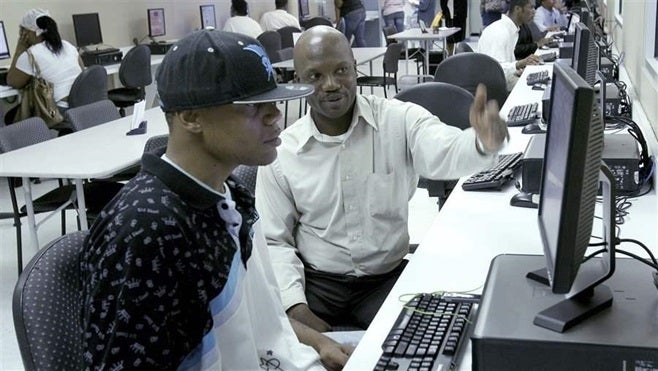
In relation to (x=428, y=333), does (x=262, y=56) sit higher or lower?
higher

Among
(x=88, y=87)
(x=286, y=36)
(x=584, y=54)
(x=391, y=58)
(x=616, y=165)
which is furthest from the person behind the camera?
(x=286, y=36)

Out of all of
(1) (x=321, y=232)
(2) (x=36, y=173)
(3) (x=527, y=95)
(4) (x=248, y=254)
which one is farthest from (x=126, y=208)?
(3) (x=527, y=95)

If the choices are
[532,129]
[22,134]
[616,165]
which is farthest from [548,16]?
[616,165]

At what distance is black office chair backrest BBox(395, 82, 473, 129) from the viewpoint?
3250mm

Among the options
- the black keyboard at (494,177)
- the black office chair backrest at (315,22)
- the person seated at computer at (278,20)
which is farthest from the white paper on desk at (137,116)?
the black office chair backrest at (315,22)

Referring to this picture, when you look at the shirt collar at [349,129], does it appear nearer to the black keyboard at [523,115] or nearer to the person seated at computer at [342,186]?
the person seated at computer at [342,186]

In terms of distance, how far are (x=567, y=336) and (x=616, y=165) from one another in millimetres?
1265

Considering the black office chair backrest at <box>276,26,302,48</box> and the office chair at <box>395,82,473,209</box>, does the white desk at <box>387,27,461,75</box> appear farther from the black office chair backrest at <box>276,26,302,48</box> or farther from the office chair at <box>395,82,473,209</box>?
the office chair at <box>395,82,473,209</box>

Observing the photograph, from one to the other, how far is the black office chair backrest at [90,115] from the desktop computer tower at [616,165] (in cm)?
283

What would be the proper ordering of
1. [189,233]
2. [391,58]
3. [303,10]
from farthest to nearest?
1. [303,10]
2. [391,58]
3. [189,233]

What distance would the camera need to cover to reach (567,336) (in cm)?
Result: 111

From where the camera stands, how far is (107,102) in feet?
15.0

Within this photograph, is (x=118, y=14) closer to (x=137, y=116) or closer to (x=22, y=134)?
(x=137, y=116)

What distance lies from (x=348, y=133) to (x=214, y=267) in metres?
0.97
